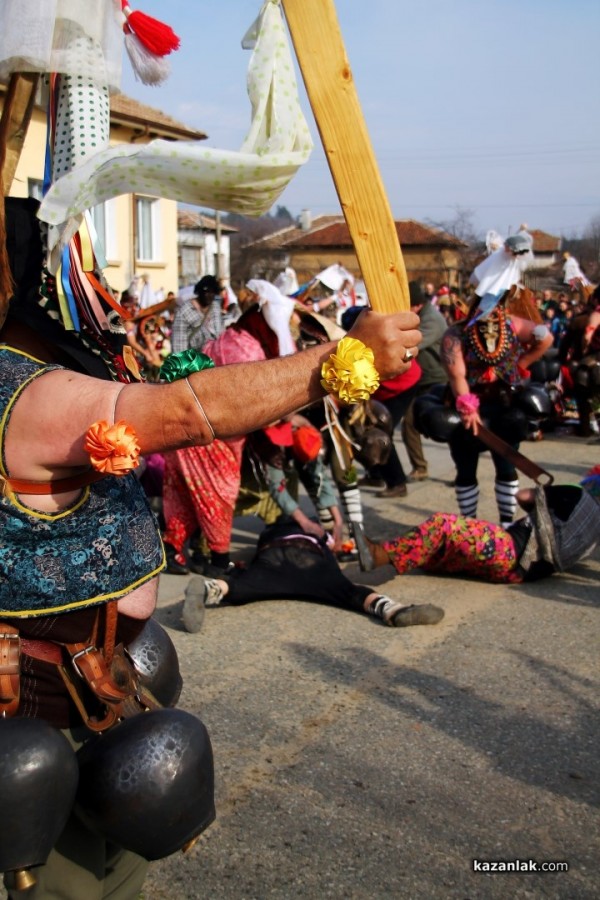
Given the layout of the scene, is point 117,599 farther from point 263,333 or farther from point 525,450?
point 525,450

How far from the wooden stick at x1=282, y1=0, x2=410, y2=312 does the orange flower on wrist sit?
63cm

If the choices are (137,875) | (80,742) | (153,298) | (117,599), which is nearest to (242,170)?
(117,599)

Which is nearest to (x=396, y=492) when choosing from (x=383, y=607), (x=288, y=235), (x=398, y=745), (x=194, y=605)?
(x=383, y=607)

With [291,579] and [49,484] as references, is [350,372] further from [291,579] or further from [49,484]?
[291,579]

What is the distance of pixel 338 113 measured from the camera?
1.88 meters

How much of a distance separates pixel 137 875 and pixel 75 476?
3.58 feet

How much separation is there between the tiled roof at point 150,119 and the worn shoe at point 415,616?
11928 mm

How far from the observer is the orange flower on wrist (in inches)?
69.9

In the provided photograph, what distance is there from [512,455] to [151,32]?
4.72m

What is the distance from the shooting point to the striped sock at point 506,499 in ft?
23.2

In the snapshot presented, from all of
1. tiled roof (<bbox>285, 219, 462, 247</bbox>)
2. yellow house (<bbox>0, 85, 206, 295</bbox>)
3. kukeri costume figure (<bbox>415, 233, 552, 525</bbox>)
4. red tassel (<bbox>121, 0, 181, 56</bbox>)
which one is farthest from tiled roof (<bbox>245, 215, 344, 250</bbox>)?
red tassel (<bbox>121, 0, 181, 56</bbox>)

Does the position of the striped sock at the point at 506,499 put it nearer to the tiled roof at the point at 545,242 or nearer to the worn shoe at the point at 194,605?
the worn shoe at the point at 194,605

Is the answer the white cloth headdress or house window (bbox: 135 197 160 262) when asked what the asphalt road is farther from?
house window (bbox: 135 197 160 262)

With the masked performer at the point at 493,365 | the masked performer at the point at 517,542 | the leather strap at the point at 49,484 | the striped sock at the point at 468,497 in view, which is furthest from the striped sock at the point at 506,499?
the leather strap at the point at 49,484
